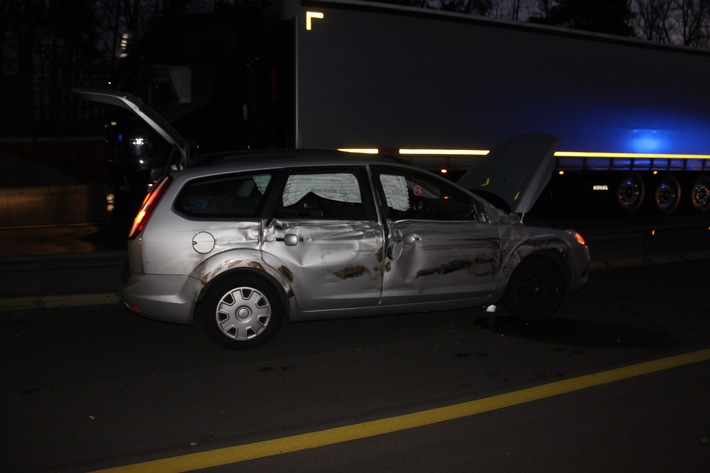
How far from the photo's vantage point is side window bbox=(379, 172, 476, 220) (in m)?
6.59

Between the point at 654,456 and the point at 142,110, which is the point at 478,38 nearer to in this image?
the point at 142,110

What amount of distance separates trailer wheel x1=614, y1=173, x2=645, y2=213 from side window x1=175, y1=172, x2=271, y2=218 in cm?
1186

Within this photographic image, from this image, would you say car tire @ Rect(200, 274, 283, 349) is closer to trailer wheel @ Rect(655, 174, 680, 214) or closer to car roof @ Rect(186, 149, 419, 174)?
car roof @ Rect(186, 149, 419, 174)

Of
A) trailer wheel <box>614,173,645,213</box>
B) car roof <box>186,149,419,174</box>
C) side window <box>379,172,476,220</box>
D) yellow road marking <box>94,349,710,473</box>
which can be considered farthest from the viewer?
trailer wheel <box>614,173,645,213</box>

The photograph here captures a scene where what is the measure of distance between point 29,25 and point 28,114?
8387 mm

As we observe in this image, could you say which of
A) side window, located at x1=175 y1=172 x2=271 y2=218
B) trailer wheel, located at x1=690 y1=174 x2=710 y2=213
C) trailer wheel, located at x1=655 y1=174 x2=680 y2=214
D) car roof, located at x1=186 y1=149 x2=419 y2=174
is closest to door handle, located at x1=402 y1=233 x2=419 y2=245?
car roof, located at x1=186 y1=149 x2=419 y2=174

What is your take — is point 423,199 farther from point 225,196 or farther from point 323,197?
point 225,196

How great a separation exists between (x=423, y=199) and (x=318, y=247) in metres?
1.27

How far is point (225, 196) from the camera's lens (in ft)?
20.2

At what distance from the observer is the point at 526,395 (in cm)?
508

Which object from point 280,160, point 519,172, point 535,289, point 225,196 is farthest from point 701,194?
point 225,196

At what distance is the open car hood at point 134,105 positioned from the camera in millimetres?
8055

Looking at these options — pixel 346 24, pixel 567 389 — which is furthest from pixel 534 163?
pixel 346 24

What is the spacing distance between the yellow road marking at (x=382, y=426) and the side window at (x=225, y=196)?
2287 mm
